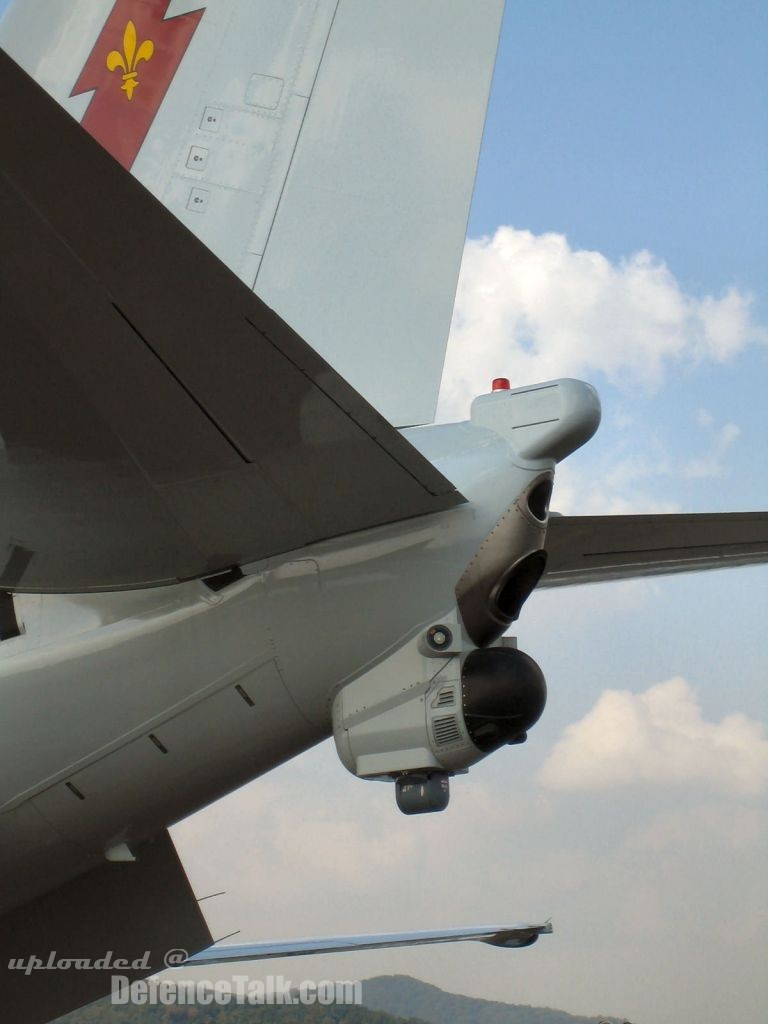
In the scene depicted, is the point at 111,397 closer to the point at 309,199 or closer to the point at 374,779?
the point at 374,779

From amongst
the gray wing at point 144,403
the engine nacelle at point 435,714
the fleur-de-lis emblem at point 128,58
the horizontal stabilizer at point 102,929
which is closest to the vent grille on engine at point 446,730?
the engine nacelle at point 435,714

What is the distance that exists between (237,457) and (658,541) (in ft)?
8.29

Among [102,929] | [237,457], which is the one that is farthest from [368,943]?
[237,457]

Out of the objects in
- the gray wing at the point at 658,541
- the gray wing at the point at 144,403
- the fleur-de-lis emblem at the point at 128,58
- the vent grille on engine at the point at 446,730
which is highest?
the fleur-de-lis emblem at the point at 128,58

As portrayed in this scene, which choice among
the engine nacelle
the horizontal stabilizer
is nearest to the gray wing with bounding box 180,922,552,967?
the horizontal stabilizer

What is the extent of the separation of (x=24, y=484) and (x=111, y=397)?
0.68 meters

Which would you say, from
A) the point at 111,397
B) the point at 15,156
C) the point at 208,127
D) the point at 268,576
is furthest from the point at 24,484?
the point at 208,127

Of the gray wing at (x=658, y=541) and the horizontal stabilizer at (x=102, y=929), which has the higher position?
the gray wing at (x=658, y=541)

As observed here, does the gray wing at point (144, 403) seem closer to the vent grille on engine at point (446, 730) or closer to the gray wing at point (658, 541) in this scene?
the vent grille on engine at point (446, 730)

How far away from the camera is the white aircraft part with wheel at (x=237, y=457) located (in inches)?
122

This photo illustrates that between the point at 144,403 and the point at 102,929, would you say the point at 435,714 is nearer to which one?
the point at 144,403

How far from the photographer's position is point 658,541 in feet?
17.3

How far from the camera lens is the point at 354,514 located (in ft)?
13.7

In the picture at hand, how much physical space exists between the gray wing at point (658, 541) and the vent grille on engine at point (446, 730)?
4.44ft
